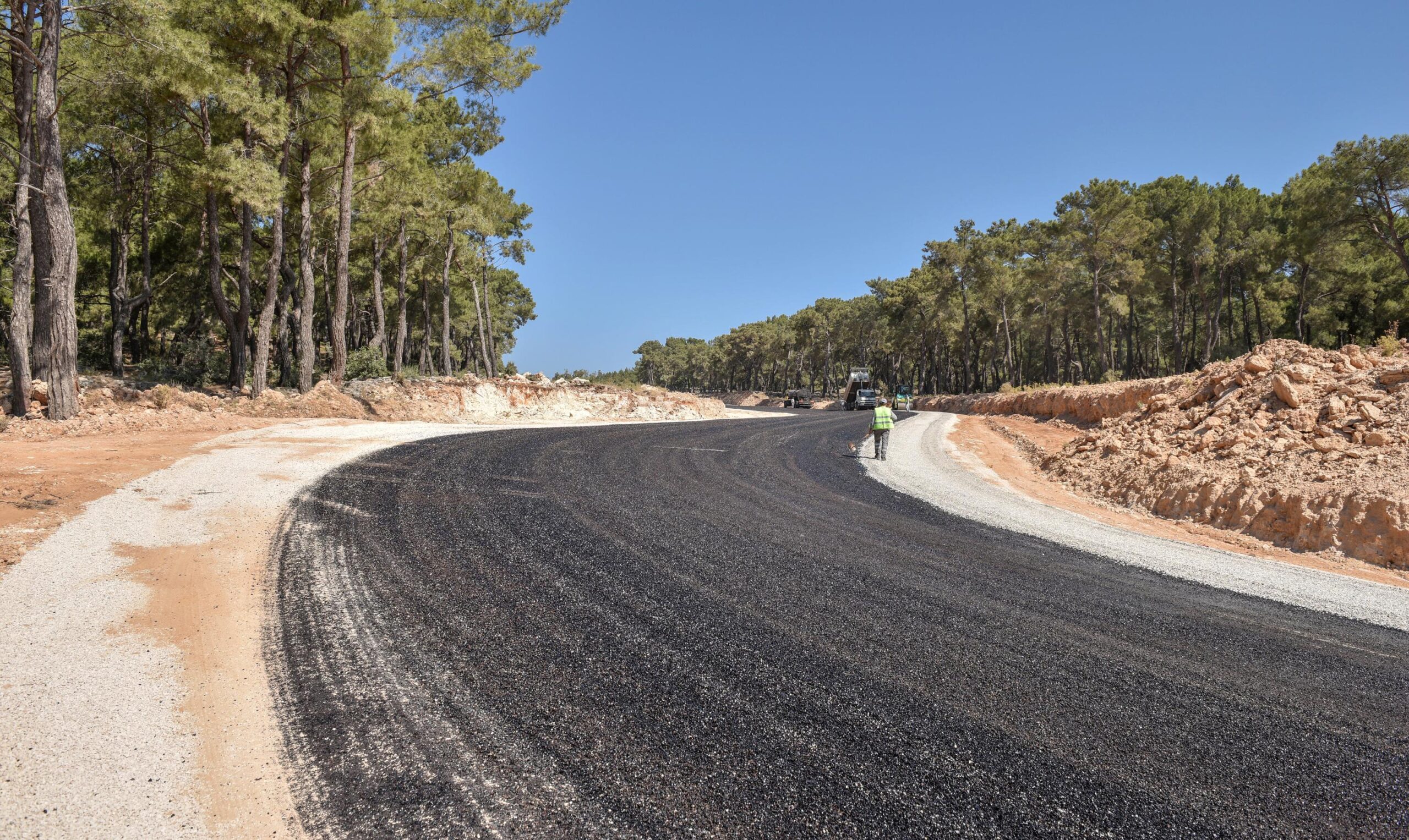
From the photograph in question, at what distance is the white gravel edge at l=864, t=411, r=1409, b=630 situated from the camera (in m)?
4.40

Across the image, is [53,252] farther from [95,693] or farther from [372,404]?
[95,693]

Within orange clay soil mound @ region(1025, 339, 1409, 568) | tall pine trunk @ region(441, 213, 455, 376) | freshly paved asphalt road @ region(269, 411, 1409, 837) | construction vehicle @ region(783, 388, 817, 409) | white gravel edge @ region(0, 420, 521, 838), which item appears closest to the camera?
white gravel edge @ region(0, 420, 521, 838)

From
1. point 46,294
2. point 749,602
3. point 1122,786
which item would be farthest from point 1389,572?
point 46,294

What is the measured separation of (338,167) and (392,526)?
16446 millimetres

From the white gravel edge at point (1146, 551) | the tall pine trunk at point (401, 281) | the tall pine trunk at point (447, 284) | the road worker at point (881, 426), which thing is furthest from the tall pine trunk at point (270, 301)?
the white gravel edge at point (1146, 551)

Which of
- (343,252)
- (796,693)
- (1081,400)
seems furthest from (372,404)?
(1081,400)

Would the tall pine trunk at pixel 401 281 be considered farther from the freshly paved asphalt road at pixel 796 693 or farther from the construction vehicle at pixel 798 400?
the construction vehicle at pixel 798 400

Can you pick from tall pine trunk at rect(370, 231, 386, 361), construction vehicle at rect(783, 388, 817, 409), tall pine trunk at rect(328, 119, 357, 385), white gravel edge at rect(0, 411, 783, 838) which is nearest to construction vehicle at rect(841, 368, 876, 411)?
A: construction vehicle at rect(783, 388, 817, 409)

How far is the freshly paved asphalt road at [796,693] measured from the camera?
72.8 inches

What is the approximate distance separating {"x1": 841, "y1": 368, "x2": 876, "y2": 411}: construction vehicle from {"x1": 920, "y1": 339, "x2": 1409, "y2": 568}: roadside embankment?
24.4 m

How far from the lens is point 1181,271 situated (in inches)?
1179

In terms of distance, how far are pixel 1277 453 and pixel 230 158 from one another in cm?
2067

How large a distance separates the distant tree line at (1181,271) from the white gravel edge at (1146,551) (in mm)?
22924

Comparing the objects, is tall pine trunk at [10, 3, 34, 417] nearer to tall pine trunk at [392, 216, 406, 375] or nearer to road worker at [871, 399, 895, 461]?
tall pine trunk at [392, 216, 406, 375]
